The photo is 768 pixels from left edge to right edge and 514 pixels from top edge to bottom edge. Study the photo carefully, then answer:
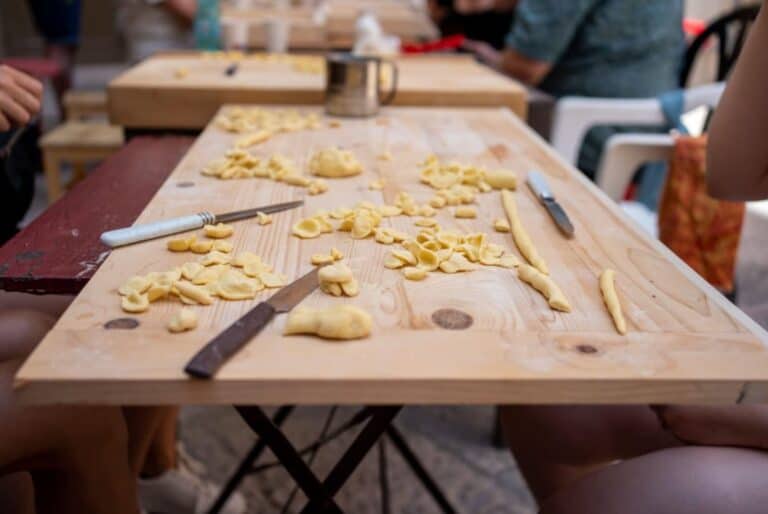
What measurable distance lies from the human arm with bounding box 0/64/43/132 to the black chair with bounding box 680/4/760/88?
2307 mm

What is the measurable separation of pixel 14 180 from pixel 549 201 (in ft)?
2.93

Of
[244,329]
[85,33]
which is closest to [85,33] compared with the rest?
[85,33]

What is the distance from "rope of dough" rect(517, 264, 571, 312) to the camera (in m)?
0.72

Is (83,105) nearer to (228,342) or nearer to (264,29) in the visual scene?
(264,29)

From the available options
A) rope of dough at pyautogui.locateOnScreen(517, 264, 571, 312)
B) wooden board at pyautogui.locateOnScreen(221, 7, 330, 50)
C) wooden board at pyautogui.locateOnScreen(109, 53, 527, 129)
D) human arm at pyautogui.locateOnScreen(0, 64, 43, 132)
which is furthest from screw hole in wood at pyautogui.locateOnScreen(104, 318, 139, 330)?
wooden board at pyautogui.locateOnScreen(221, 7, 330, 50)

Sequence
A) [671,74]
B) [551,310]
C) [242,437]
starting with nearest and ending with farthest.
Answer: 1. [551,310]
2. [242,437]
3. [671,74]

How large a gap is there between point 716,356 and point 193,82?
1357 millimetres

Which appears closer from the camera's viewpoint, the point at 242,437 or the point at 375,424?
the point at 375,424

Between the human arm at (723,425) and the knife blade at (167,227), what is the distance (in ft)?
1.84

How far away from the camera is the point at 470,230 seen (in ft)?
3.07

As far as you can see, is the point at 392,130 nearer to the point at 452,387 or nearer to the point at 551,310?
the point at 551,310

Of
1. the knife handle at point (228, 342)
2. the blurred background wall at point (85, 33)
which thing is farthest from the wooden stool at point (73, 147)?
the blurred background wall at point (85, 33)

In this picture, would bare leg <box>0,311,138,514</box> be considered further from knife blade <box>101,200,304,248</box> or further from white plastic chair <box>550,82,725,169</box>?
white plastic chair <box>550,82,725,169</box>

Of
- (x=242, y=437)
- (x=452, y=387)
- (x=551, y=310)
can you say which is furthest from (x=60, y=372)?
(x=242, y=437)
